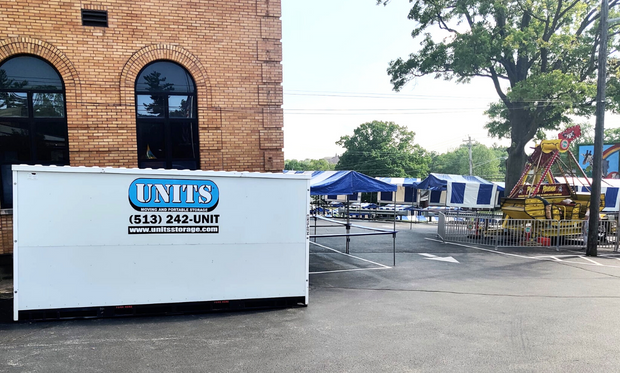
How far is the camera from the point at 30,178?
5562 mm

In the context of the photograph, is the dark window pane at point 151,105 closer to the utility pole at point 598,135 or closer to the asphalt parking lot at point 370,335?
the asphalt parking lot at point 370,335

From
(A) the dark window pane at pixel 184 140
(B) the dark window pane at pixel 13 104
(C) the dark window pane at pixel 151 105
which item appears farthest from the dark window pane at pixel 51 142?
(A) the dark window pane at pixel 184 140

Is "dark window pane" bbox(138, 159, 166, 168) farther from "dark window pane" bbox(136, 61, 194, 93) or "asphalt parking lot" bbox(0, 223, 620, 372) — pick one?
"asphalt parking lot" bbox(0, 223, 620, 372)

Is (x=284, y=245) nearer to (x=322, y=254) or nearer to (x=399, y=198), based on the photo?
(x=322, y=254)

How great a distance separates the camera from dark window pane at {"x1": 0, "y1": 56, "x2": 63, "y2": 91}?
8727mm

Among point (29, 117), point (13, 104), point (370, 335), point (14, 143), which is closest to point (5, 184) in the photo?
point (14, 143)

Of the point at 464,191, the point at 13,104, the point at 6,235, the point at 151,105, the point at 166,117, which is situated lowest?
the point at 6,235

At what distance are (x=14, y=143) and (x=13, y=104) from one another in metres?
0.87

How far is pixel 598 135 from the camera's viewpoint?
41.5ft

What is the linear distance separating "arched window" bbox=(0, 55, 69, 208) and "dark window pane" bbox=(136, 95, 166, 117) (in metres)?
1.62

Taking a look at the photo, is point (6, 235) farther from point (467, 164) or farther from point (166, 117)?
point (467, 164)

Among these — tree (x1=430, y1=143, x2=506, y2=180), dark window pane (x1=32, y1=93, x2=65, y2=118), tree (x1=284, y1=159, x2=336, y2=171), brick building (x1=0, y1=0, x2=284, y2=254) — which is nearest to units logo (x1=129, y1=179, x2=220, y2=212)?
brick building (x1=0, y1=0, x2=284, y2=254)

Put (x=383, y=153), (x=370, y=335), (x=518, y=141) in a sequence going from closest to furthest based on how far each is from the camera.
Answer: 1. (x=370, y=335)
2. (x=518, y=141)
3. (x=383, y=153)

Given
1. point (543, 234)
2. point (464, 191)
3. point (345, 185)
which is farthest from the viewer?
point (464, 191)
